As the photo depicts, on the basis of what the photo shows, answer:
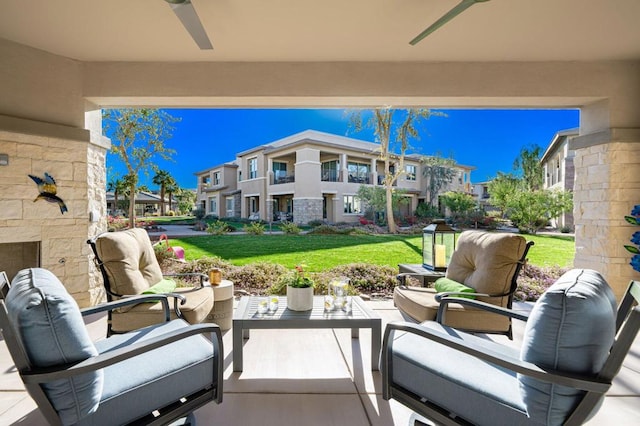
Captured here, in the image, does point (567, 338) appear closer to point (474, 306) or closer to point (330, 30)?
point (474, 306)

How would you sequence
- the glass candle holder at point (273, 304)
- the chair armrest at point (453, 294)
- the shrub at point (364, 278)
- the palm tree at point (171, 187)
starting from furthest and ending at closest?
1. the palm tree at point (171, 187)
2. the shrub at point (364, 278)
3. the glass candle holder at point (273, 304)
4. the chair armrest at point (453, 294)

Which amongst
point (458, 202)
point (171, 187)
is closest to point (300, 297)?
point (458, 202)

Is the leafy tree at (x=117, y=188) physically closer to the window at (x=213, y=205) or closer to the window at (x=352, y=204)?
the window at (x=352, y=204)

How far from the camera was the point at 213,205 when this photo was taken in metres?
22.0

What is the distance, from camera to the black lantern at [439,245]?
4.14 meters

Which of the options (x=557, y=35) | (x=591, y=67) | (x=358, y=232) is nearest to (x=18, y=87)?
(x=557, y=35)

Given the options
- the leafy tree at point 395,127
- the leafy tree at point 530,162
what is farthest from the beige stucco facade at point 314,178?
the leafy tree at point 395,127

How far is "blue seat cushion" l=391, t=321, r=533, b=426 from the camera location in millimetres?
1495

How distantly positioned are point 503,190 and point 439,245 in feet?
29.3

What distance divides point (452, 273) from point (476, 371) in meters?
1.85

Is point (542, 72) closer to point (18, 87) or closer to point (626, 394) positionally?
point (626, 394)

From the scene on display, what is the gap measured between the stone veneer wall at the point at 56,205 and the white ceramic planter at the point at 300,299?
3018mm

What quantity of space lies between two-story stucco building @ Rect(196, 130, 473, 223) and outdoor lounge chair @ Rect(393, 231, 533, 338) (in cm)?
1232

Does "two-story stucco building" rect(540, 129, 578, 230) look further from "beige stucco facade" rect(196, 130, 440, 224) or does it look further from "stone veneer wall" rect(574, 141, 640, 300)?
"stone veneer wall" rect(574, 141, 640, 300)
